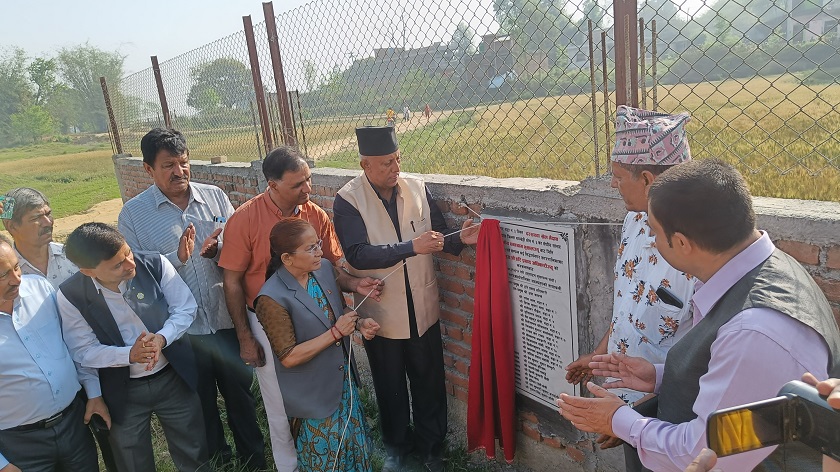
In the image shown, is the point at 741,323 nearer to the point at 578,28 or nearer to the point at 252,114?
the point at 578,28

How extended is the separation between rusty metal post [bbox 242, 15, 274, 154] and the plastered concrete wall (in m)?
1.42

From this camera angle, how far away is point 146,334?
256 centimetres

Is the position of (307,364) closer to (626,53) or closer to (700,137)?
(626,53)

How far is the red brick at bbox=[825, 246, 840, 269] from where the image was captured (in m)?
1.78

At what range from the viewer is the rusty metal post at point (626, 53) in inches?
89.9

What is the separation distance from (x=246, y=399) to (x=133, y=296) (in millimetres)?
1120

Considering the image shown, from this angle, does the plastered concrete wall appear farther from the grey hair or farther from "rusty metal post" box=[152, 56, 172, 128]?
"rusty metal post" box=[152, 56, 172, 128]

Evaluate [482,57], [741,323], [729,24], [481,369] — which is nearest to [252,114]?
[482,57]

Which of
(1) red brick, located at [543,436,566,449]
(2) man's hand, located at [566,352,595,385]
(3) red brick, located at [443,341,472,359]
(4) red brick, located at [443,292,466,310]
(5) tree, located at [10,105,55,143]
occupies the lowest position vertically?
(1) red brick, located at [543,436,566,449]

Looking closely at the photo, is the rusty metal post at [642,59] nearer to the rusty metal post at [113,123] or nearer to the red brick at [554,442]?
the red brick at [554,442]

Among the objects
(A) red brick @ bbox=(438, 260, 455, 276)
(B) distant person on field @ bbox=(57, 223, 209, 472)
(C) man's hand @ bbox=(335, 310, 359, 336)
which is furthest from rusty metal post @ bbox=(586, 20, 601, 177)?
(B) distant person on field @ bbox=(57, 223, 209, 472)

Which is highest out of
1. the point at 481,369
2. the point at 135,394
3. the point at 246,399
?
the point at 135,394

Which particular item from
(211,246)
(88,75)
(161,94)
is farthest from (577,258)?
(88,75)

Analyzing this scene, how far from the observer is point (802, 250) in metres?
1.86
